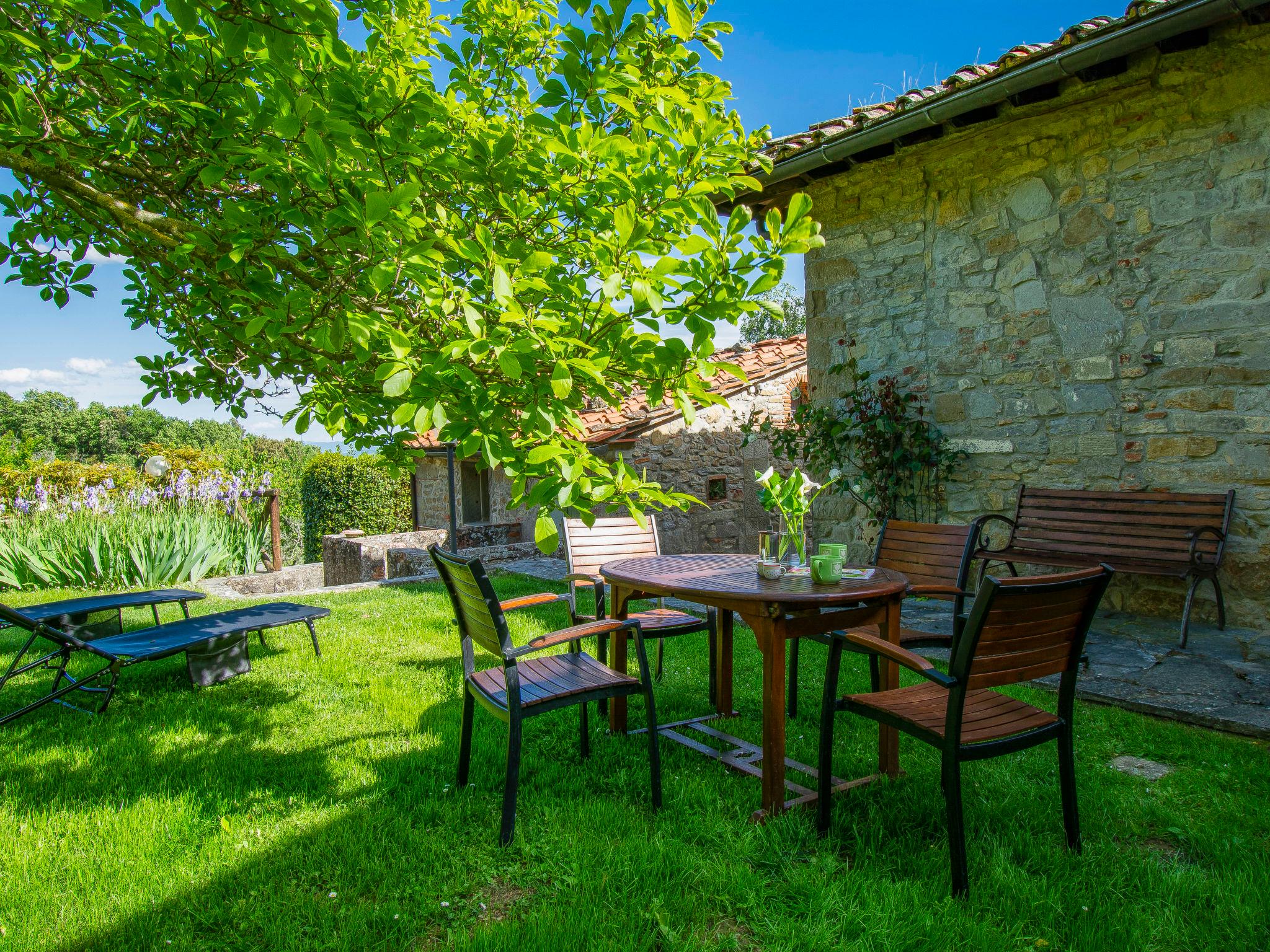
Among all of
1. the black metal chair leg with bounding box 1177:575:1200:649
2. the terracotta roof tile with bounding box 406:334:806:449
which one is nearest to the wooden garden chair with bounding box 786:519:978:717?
the black metal chair leg with bounding box 1177:575:1200:649

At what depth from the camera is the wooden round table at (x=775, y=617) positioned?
244 centimetres

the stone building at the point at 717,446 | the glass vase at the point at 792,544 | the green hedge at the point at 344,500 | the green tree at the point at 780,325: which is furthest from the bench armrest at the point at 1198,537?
the green tree at the point at 780,325

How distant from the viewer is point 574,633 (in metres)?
2.53

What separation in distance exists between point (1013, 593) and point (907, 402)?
14.2 ft

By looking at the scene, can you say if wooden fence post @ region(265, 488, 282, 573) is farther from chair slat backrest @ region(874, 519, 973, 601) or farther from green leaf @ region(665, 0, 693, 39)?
green leaf @ region(665, 0, 693, 39)

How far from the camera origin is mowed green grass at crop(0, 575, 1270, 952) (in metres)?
1.84

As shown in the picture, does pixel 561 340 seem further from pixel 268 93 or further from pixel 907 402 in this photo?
pixel 907 402

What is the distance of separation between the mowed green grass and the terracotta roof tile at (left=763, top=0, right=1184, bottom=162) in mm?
3757

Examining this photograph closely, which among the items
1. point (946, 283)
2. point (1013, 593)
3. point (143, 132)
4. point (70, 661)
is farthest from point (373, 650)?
point (946, 283)

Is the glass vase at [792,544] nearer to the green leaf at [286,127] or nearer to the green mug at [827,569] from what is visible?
the green mug at [827,569]

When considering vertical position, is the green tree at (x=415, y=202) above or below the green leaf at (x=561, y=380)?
above

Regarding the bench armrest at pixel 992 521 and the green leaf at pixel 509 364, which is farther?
the bench armrest at pixel 992 521

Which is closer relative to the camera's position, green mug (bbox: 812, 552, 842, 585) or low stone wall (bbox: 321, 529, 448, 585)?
green mug (bbox: 812, 552, 842, 585)

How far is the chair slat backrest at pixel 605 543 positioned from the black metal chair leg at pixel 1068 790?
2.28m
